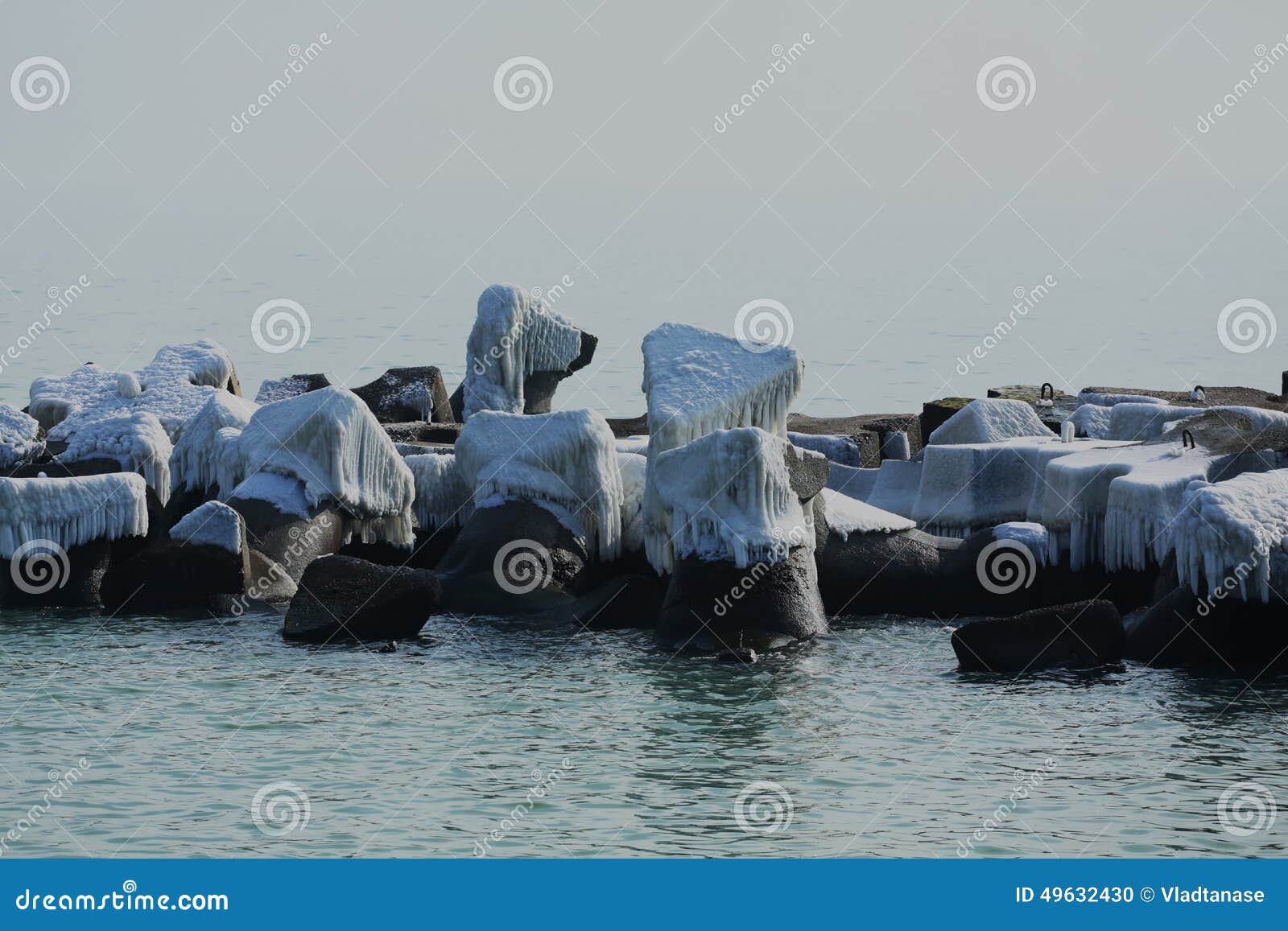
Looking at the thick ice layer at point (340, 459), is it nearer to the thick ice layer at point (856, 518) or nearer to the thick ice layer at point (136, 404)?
the thick ice layer at point (136, 404)

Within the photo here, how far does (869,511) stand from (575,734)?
8016 millimetres

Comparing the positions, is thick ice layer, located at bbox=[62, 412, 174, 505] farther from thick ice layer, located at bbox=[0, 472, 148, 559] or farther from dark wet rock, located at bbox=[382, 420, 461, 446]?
dark wet rock, located at bbox=[382, 420, 461, 446]

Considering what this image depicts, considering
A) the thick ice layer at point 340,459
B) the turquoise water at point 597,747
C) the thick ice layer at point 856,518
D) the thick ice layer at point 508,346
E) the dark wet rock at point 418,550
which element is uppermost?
the thick ice layer at point 508,346

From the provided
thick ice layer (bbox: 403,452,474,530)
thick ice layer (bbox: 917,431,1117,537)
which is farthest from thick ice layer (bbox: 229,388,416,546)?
thick ice layer (bbox: 917,431,1117,537)

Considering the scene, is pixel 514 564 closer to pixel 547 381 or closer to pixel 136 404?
pixel 547 381

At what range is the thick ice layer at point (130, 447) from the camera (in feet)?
111

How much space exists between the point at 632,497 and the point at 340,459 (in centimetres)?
460

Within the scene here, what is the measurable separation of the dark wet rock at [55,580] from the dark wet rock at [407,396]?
11575 millimetres

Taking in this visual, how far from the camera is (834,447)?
121 feet

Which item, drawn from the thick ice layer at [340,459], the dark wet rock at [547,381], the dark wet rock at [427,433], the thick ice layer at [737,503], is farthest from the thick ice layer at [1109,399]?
the thick ice layer at [340,459]

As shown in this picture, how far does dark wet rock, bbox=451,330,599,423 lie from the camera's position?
4059cm

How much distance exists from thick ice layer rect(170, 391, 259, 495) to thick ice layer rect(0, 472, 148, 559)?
195 centimetres

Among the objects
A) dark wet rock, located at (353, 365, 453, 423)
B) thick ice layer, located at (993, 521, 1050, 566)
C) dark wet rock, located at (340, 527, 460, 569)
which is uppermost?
dark wet rock, located at (353, 365, 453, 423)

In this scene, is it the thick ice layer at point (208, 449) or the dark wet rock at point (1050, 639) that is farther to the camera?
the thick ice layer at point (208, 449)
